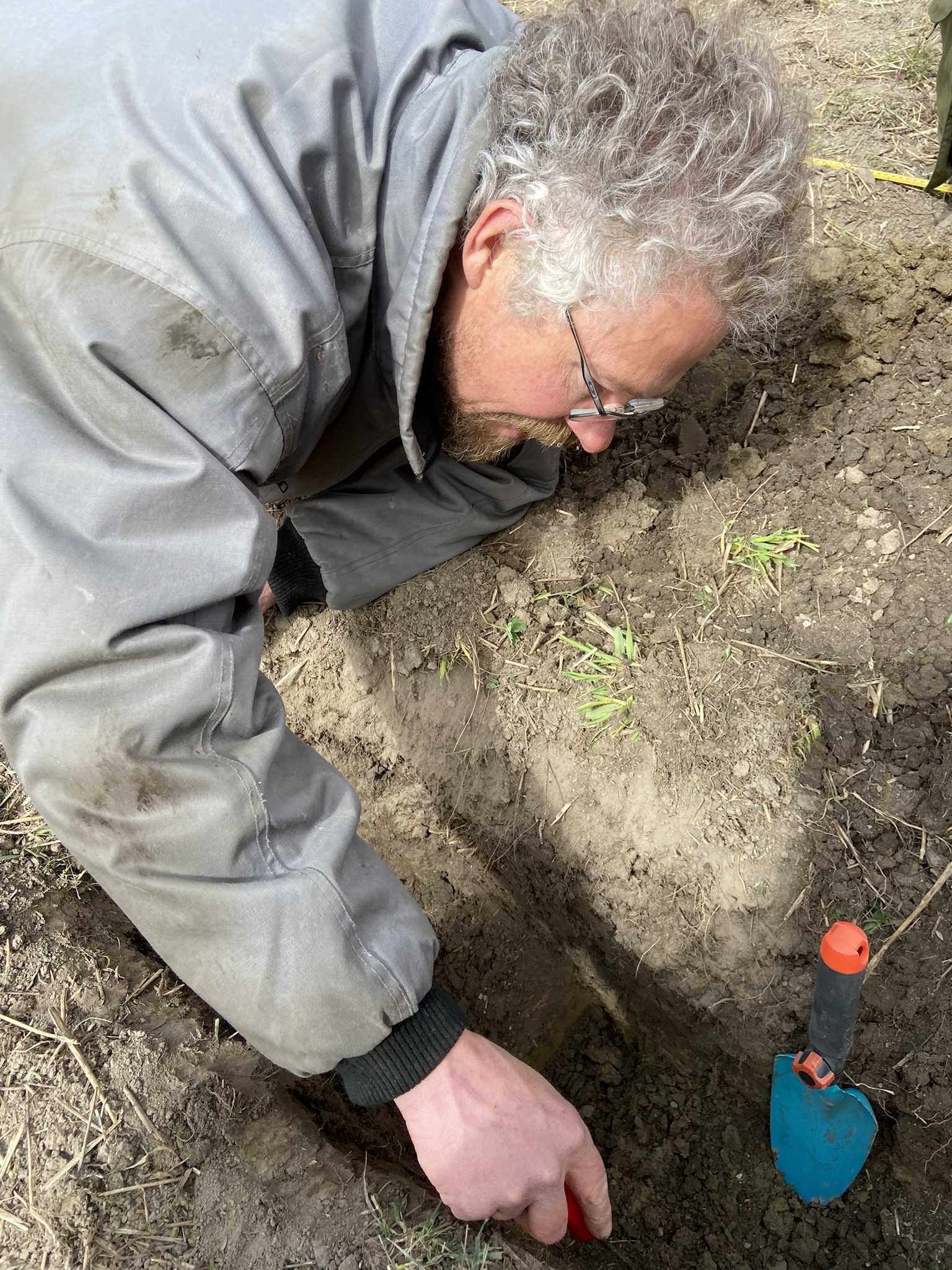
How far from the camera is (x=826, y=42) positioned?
9.91 feet

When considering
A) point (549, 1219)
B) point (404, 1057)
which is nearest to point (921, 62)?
point (404, 1057)

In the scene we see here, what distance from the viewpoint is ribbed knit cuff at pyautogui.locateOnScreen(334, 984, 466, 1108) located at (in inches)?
58.1

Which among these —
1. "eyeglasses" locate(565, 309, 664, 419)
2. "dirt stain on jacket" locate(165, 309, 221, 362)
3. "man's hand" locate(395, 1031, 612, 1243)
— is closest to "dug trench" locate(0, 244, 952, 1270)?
"man's hand" locate(395, 1031, 612, 1243)

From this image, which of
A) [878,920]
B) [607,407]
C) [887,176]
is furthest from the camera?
[887,176]

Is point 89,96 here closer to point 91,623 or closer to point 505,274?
point 505,274

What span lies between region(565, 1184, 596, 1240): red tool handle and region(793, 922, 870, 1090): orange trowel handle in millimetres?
544

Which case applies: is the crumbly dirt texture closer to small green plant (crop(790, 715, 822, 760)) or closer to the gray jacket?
small green plant (crop(790, 715, 822, 760))

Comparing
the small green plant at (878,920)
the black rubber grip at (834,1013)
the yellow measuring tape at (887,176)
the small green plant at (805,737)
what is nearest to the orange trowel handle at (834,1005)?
the black rubber grip at (834,1013)

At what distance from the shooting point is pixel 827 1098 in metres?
1.88

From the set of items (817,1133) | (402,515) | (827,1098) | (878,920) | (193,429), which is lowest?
(817,1133)

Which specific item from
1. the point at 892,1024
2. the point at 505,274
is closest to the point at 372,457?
the point at 505,274

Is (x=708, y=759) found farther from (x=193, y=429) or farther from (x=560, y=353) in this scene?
(x=193, y=429)

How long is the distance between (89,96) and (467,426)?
991 mm

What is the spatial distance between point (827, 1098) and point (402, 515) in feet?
5.81
